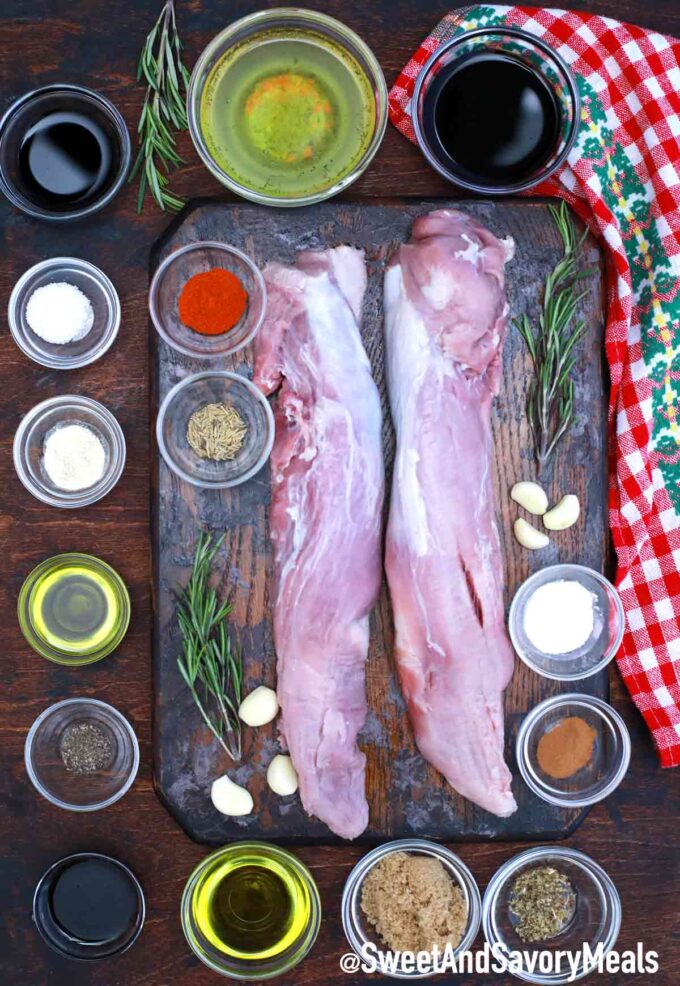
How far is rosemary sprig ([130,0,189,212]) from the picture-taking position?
1620mm

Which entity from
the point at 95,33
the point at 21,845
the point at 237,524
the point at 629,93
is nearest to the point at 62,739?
the point at 21,845

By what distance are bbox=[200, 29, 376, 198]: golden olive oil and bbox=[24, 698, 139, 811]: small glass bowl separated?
1.06m

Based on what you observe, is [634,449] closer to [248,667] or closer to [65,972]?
[248,667]

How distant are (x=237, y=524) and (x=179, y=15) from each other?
0.98 meters

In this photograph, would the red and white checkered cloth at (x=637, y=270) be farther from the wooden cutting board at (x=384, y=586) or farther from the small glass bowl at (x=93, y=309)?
the small glass bowl at (x=93, y=309)

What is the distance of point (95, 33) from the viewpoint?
65.1 inches

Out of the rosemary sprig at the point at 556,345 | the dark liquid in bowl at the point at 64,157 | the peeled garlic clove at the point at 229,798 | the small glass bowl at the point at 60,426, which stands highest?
the dark liquid in bowl at the point at 64,157

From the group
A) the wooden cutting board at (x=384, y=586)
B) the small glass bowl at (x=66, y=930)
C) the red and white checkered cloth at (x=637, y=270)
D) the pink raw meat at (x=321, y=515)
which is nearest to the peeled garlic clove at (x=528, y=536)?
the wooden cutting board at (x=384, y=586)

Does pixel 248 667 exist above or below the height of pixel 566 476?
below

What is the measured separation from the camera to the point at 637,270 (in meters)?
1.69

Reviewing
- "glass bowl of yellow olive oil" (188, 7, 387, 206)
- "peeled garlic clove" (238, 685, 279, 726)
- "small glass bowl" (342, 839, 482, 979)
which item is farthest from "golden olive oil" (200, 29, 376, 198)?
"small glass bowl" (342, 839, 482, 979)

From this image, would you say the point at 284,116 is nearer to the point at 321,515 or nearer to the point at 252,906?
the point at 321,515

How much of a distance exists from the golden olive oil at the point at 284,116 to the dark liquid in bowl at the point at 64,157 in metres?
0.21

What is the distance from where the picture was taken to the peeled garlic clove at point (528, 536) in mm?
1648
